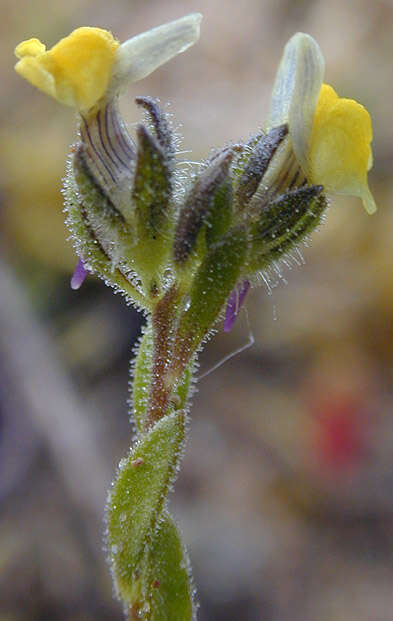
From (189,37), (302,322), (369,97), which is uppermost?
(189,37)

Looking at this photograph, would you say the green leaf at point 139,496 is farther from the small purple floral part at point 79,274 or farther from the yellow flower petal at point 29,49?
the yellow flower petal at point 29,49

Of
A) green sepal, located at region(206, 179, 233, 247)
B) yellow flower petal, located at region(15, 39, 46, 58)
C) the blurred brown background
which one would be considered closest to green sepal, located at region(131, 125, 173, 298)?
green sepal, located at region(206, 179, 233, 247)

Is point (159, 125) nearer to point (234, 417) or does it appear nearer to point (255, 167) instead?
point (255, 167)

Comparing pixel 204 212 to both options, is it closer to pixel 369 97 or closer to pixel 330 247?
pixel 330 247

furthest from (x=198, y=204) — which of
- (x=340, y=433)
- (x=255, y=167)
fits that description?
(x=340, y=433)

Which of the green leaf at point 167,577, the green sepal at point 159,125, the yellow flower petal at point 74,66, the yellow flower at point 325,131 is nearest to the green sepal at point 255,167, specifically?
the yellow flower at point 325,131

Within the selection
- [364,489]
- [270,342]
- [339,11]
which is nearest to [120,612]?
[364,489]
